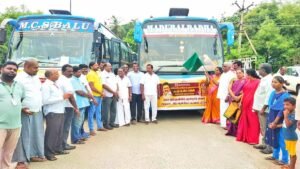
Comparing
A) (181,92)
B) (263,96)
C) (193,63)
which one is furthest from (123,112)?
(263,96)

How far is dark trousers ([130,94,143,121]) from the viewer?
36.6 ft

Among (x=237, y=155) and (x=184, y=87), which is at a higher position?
(x=184, y=87)

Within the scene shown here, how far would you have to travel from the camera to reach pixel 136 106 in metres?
11.3

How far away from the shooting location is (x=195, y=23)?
12070mm

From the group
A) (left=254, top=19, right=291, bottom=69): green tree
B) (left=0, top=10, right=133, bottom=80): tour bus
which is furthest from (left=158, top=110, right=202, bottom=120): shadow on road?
(left=254, top=19, right=291, bottom=69): green tree

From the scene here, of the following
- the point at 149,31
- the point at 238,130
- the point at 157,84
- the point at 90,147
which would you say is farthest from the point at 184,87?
the point at 90,147

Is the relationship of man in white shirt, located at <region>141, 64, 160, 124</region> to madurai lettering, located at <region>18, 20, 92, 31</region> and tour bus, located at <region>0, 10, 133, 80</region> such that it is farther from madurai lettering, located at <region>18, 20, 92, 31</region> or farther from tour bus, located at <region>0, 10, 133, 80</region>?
madurai lettering, located at <region>18, 20, 92, 31</region>

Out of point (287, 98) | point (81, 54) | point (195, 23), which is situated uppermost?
point (195, 23)

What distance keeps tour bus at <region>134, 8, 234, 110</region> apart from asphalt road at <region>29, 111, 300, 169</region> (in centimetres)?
200

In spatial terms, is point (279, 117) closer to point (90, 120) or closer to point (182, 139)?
point (182, 139)

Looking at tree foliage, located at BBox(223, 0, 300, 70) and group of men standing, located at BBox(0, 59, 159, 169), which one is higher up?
tree foliage, located at BBox(223, 0, 300, 70)

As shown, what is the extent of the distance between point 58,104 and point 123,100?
12.7 feet

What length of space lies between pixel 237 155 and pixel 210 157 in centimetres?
54

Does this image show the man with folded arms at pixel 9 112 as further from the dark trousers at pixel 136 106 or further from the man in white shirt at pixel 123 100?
the dark trousers at pixel 136 106
